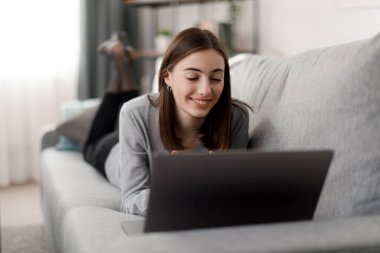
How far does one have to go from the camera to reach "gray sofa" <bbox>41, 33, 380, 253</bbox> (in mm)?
850

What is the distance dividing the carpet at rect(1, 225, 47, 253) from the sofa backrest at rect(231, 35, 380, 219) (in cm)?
137

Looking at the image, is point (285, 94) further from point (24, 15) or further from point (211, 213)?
point (24, 15)

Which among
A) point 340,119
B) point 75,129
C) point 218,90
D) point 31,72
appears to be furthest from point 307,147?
point 31,72

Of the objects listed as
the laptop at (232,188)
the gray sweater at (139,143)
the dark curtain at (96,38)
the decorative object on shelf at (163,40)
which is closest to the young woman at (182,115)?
the gray sweater at (139,143)

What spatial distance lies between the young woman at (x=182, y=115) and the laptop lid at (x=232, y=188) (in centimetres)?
39

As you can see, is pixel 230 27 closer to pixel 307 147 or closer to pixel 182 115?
pixel 182 115

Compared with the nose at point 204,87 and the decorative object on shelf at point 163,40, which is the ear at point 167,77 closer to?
the nose at point 204,87

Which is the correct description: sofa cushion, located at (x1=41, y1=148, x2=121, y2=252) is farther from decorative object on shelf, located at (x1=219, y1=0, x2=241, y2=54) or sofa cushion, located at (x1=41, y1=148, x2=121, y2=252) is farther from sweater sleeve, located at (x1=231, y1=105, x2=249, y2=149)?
decorative object on shelf, located at (x1=219, y1=0, x2=241, y2=54)

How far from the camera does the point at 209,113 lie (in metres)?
1.51

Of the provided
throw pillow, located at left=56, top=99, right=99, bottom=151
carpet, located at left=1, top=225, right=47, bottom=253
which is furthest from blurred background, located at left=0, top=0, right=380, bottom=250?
throw pillow, located at left=56, top=99, right=99, bottom=151

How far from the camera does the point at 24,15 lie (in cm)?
340

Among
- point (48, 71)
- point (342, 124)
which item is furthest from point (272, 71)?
point (48, 71)

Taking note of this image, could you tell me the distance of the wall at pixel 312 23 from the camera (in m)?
2.05

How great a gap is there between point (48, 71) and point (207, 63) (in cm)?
239
